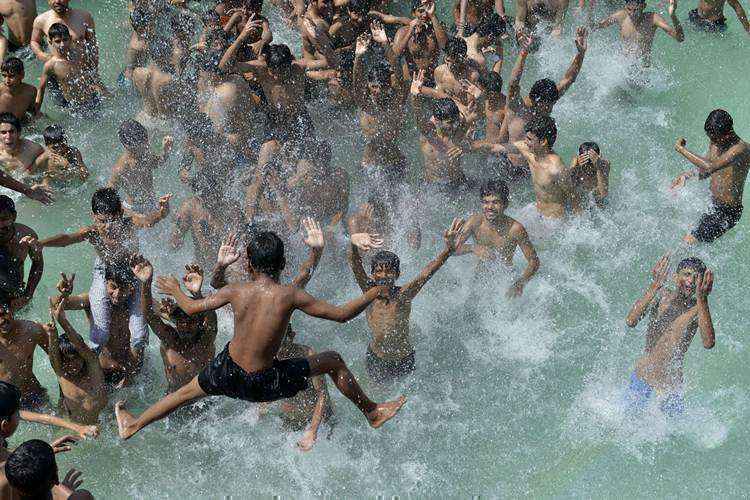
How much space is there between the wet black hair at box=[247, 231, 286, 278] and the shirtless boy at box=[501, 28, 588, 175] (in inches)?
146

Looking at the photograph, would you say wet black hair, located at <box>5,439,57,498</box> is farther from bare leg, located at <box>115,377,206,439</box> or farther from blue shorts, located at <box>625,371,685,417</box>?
blue shorts, located at <box>625,371,685,417</box>

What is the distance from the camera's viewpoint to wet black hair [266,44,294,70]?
339 inches

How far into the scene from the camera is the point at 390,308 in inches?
270

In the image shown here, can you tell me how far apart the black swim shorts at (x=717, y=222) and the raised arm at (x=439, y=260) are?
2.72m

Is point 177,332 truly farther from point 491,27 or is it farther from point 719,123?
point 491,27

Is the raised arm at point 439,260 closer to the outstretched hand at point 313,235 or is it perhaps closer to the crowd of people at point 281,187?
the crowd of people at point 281,187

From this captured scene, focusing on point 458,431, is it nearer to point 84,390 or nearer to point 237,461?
point 237,461

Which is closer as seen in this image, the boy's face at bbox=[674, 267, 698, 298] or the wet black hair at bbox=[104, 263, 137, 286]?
the boy's face at bbox=[674, 267, 698, 298]

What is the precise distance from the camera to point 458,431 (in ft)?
24.5

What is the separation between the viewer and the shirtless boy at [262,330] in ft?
18.0

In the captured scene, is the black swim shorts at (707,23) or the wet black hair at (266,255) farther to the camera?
the black swim shorts at (707,23)

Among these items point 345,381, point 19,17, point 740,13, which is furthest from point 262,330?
point 740,13

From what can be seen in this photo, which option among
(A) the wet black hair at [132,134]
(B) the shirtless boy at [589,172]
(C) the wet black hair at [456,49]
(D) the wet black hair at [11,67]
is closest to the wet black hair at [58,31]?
(D) the wet black hair at [11,67]

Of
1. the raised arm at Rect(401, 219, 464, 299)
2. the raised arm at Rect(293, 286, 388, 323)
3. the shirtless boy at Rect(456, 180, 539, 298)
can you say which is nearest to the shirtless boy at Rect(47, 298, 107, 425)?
the raised arm at Rect(293, 286, 388, 323)
